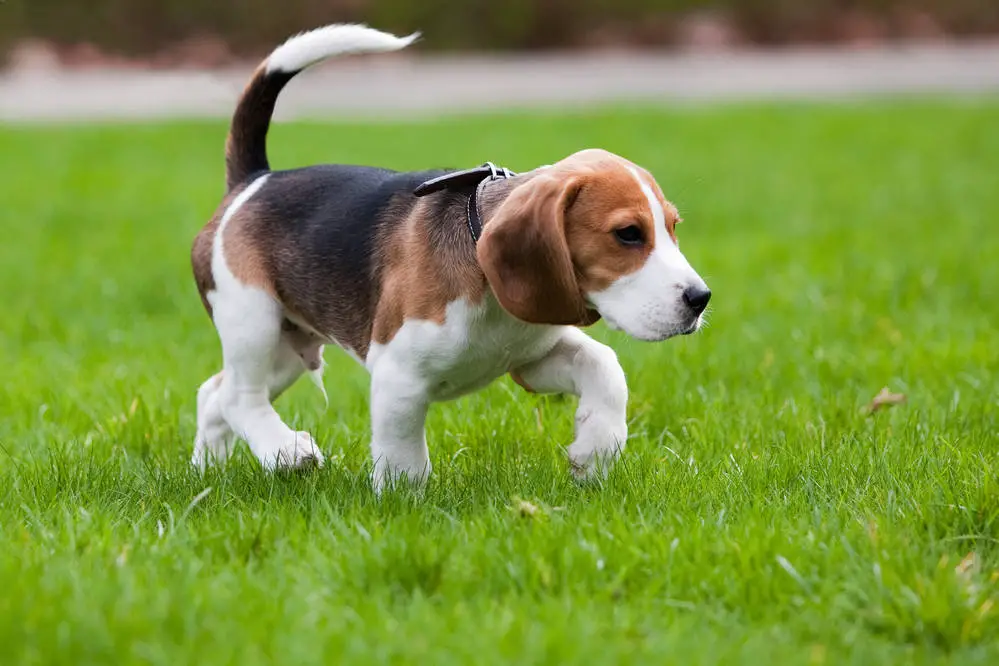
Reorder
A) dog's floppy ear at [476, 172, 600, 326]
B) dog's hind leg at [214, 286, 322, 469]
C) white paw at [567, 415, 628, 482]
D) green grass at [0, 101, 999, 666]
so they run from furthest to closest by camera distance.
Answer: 1. dog's hind leg at [214, 286, 322, 469]
2. white paw at [567, 415, 628, 482]
3. dog's floppy ear at [476, 172, 600, 326]
4. green grass at [0, 101, 999, 666]

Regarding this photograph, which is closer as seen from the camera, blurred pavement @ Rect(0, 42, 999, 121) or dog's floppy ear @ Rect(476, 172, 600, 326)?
dog's floppy ear @ Rect(476, 172, 600, 326)

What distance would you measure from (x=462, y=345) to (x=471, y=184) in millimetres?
527

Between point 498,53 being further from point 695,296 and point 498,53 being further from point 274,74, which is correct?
point 695,296

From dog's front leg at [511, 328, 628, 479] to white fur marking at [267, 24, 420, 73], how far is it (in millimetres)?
1160

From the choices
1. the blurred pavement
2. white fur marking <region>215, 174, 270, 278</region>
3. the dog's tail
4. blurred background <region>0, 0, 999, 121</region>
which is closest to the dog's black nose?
the dog's tail

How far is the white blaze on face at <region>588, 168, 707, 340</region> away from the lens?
3.67 m

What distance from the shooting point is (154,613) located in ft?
9.96

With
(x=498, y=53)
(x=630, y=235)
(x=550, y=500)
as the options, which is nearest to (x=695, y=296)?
(x=630, y=235)

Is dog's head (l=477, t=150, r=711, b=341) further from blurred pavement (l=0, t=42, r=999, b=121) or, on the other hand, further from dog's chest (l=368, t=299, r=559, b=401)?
blurred pavement (l=0, t=42, r=999, b=121)

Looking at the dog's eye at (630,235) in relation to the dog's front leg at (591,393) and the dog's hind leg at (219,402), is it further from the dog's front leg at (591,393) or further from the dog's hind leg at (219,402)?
the dog's hind leg at (219,402)

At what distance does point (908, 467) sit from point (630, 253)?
1205mm

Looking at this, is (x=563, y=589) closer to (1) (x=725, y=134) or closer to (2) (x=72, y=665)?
(2) (x=72, y=665)

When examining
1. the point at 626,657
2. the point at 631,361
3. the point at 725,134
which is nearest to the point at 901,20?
the point at 725,134

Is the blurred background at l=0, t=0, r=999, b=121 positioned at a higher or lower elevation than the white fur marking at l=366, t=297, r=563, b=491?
lower
